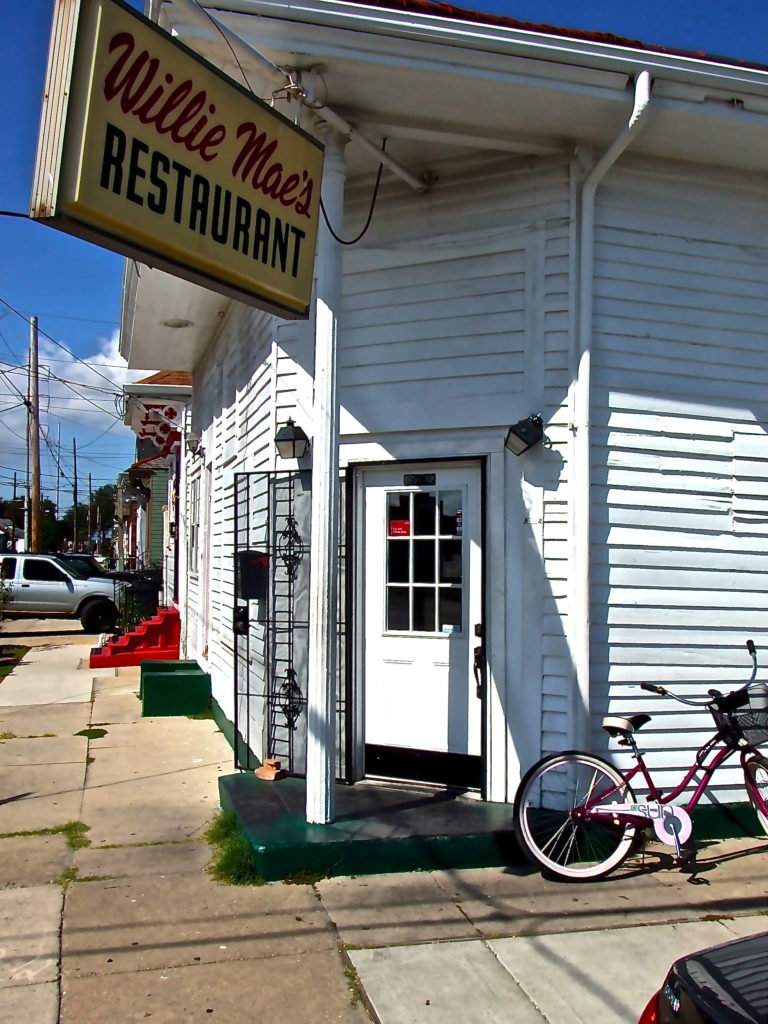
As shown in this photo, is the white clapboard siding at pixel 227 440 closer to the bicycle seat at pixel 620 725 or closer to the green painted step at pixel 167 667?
the green painted step at pixel 167 667

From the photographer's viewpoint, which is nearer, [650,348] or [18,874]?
[18,874]

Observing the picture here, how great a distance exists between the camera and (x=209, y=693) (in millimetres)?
9484

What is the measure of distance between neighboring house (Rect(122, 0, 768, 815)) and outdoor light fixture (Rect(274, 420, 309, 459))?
0.13 metres

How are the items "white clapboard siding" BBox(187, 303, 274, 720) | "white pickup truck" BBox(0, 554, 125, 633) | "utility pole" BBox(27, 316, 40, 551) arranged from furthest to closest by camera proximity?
"utility pole" BBox(27, 316, 40, 551)
"white pickup truck" BBox(0, 554, 125, 633)
"white clapboard siding" BBox(187, 303, 274, 720)

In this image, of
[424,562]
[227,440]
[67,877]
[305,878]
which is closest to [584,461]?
[424,562]

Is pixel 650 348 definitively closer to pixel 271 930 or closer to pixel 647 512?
pixel 647 512

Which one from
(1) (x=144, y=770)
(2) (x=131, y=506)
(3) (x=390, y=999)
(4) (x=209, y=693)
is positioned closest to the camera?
(3) (x=390, y=999)

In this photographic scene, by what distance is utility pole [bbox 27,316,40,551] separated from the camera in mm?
28484

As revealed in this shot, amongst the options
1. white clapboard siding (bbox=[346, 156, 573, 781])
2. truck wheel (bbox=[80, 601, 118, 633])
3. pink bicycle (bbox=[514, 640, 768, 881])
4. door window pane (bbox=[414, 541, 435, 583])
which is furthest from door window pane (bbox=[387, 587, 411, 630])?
truck wheel (bbox=[80, 601, 118, 633])

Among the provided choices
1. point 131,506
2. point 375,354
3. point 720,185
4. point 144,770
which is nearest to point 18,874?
point 144,770

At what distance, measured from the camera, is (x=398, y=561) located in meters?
5.90

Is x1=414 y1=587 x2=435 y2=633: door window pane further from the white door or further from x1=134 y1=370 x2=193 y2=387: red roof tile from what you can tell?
x1=134 y1=370 x2=193 y2=387: red roof tile

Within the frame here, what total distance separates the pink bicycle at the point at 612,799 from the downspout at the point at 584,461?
1.18 feet

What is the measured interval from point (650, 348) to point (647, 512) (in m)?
1.04
